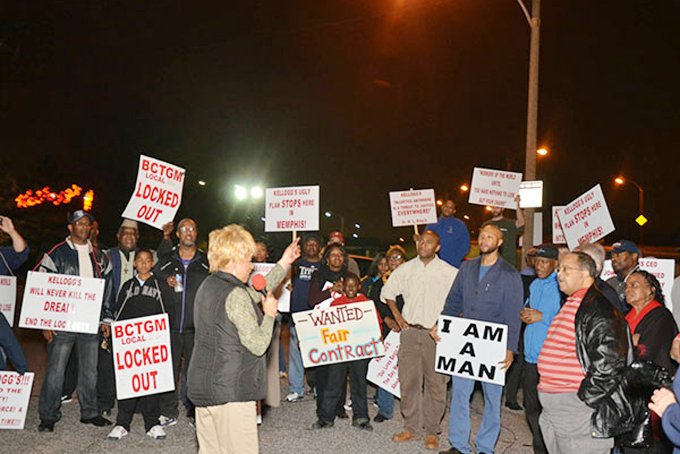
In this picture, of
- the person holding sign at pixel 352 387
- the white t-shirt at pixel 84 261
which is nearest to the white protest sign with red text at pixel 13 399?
the white t-shirt at pixel 84 261

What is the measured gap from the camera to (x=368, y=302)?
23.7 feet

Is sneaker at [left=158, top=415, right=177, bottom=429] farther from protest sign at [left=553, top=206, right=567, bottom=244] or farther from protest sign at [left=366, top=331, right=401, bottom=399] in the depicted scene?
protest sign at [left=553, top=206, right=567, bottom=244]

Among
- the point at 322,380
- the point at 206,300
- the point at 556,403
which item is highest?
the point at 206,300

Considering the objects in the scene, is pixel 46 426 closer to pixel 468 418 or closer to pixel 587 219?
pixel 468 418

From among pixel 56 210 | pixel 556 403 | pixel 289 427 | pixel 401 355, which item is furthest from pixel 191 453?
pixel 56 210

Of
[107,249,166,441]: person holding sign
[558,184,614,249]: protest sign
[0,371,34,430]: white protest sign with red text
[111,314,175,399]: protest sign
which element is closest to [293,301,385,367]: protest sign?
[111,314,175,399]: protest sign

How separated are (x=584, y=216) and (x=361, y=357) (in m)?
3.93

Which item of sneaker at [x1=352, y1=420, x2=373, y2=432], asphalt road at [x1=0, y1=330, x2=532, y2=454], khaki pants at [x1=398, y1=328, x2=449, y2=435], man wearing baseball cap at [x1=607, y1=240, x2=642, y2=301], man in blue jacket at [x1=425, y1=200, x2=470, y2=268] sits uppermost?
man in blue jacket at [x1=425, y1=200, x2=470, y2=268]

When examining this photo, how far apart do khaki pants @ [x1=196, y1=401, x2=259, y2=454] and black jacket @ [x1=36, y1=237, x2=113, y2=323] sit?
3650 mm

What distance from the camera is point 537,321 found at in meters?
Result: 6.07

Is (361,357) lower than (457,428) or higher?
higher

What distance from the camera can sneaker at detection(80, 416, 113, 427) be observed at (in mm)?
7168

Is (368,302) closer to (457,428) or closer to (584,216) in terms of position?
(457,428)

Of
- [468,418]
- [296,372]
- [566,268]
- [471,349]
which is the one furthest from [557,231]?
[566,268]
